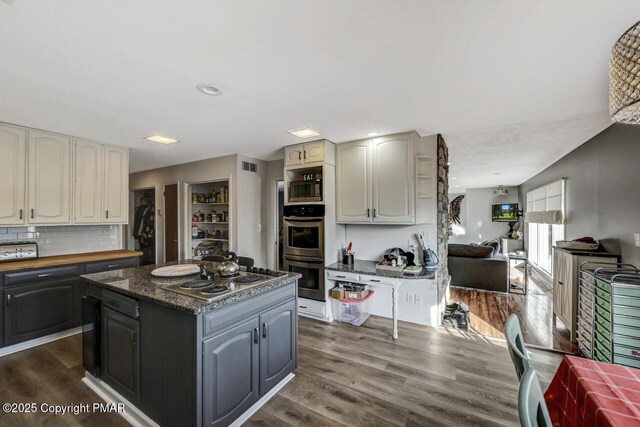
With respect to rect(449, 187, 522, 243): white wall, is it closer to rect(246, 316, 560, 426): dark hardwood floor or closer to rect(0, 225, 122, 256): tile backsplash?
rect(246, 316, 560, 426): dark hardwood floor

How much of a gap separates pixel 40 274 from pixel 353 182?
3.76 meters

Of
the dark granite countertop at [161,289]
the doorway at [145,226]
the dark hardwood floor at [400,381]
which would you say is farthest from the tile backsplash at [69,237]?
the dark hardwood floor at [400,381]

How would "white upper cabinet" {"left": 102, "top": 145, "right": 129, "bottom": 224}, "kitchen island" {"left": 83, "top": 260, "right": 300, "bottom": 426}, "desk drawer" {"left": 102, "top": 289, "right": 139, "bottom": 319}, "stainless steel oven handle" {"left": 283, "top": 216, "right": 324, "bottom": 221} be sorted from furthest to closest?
"white upper cabinet" {"left": 102, "top": 145, "right": 129, "bottom": 224} → "stainless steel oven handle" {"left": 283, "top": 216, "right": 324, "bottom": 221} → "desk drawer" {"left": 102, "top": 289, "right": 139, "bottom": 319} → "kitchen island" {"left": 83, "top": 260, "right": 300, "bottom": 426}

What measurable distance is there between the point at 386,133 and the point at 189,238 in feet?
12.7

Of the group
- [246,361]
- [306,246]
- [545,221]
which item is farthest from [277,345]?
[545,221]

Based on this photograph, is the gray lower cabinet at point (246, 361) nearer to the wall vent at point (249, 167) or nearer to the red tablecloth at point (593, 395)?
the red tablecloth at point (593, 395)

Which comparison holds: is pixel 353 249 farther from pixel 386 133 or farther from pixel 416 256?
pixel 386 133

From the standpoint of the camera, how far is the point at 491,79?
6.57 feet

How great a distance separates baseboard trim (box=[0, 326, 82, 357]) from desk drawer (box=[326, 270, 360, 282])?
123 inches

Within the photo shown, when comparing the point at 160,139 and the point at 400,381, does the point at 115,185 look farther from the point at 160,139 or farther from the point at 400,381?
the point at 400,381

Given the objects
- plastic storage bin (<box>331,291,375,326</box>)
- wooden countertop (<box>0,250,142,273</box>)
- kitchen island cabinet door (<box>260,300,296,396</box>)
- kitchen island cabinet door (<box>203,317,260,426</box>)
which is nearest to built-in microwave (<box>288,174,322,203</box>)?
plastic storage bin (<box>331,291,375,326</box>)

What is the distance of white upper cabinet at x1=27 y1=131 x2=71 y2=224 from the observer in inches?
122

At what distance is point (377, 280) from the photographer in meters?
3.18

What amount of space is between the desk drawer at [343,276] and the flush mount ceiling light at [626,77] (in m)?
2.68
